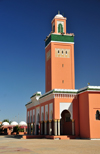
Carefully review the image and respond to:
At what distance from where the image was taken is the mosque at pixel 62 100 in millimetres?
25766

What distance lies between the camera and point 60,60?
35.0m

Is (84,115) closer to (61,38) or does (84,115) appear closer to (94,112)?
(94,112)

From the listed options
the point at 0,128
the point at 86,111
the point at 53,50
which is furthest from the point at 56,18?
the point at 0,128

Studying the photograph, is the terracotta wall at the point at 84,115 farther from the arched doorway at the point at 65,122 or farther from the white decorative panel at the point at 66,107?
the arched doorway at the point at 65,122

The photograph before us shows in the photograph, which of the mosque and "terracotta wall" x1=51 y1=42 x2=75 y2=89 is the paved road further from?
"terracotta wall" x1=51 y1=42 x2=75 y2=89

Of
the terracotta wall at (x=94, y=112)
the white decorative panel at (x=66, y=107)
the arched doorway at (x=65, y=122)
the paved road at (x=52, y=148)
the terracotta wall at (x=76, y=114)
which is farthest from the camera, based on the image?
the arched doorway at (x=65, y=122)

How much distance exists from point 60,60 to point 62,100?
27.9 ft

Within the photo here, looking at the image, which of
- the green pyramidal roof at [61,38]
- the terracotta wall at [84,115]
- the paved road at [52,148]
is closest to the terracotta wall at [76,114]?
the terracotta wall at [84,115]

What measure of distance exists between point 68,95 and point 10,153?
17.6m

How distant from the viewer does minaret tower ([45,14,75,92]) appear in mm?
34406

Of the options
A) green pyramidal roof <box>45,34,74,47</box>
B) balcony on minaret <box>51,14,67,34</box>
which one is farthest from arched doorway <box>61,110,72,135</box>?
balcony on minaret <box>51,14,67,34</box>

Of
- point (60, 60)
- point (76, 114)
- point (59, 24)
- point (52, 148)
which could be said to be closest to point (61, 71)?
point (60, 60)

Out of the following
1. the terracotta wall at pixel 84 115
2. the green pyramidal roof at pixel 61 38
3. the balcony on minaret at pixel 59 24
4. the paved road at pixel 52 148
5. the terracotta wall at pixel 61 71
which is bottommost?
the paved road at pixel 52 148

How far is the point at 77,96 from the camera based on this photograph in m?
29.0
